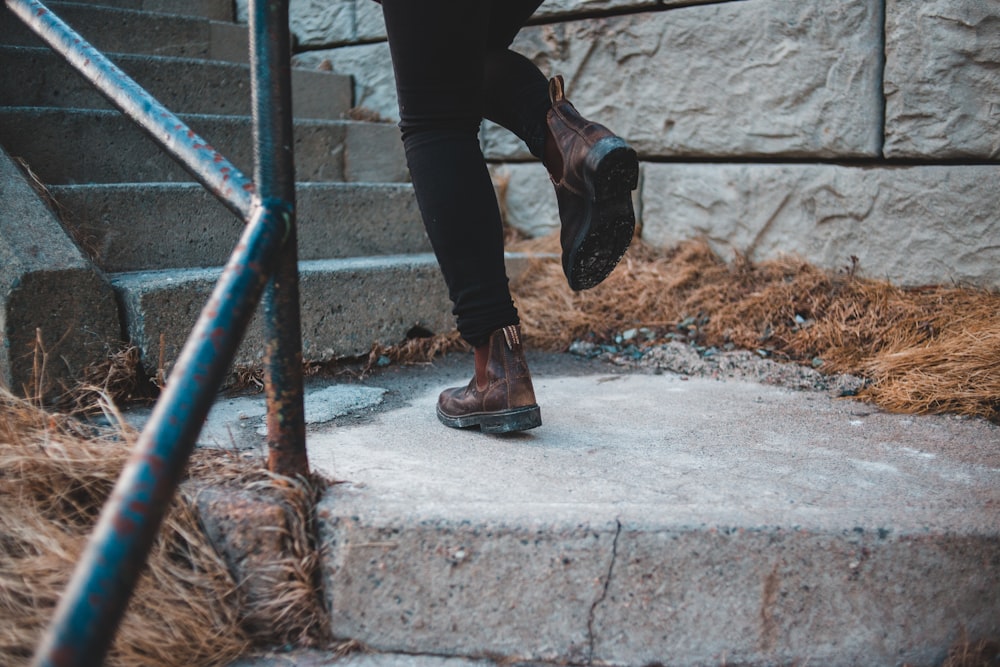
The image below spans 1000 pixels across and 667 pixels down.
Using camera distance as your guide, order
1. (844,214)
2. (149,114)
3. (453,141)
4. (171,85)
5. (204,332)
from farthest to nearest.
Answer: (171,85)
(844,214)
(453,141)
(149,114)
(204,332)

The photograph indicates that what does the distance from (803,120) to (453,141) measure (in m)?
1.52

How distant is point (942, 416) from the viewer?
168 centimetres

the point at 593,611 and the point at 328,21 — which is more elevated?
the point at 328,21

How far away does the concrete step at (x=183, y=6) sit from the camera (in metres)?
2.97

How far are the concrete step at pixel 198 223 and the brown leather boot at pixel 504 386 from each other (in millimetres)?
975

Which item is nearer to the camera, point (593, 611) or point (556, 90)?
point (593, 611)

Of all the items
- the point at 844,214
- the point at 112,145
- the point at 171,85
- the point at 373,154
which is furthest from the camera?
the point at 373,154

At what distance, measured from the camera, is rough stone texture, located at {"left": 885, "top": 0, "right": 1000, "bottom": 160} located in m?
2.04

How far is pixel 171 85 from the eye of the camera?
2.63 metres

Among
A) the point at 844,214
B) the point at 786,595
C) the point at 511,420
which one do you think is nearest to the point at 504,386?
the point at 511,420

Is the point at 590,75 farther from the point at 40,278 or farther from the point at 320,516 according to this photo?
the point at 320,516

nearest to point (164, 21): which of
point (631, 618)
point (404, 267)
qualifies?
point (404, 267)

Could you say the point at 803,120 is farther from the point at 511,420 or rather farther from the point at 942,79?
the point at 511,420

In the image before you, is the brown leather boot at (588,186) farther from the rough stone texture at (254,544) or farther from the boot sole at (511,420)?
the rough stone texture at (254,544)
